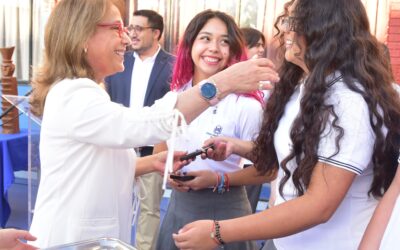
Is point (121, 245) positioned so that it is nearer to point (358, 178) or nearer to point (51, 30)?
point (358, 178)

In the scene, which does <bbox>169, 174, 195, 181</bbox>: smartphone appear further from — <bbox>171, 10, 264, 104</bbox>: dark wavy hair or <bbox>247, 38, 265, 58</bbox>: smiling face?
<bbox>247, 38, 265, 58</bbox>: smiling face

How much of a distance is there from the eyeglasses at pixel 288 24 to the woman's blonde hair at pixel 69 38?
564 mm

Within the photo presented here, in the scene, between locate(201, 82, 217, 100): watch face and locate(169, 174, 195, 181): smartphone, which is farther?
locate(169, 174, 195, 181): smartphone

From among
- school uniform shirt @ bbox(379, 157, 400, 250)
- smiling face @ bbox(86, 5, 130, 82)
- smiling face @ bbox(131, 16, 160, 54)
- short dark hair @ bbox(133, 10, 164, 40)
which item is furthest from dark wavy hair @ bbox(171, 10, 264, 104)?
short dark hair @ bbox(133, 10, 164, 40)

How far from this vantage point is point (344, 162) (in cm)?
117

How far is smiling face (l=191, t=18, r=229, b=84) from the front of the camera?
84.7 inches

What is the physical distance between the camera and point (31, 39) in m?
5.66

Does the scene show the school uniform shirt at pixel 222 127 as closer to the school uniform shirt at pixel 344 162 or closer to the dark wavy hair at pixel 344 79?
the school uniform shirt at pixel 344 162

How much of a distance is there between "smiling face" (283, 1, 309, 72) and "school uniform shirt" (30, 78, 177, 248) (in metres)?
0.35

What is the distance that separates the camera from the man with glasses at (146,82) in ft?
12.7

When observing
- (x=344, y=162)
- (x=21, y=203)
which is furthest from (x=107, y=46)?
(x=21, y=203)

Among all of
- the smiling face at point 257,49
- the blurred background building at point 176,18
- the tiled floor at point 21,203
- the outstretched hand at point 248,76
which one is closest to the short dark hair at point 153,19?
the blurred background building at point 176,18

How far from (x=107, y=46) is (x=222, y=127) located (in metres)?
0.65

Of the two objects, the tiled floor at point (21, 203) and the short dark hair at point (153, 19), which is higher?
the short dark hair at point (153, 19)
